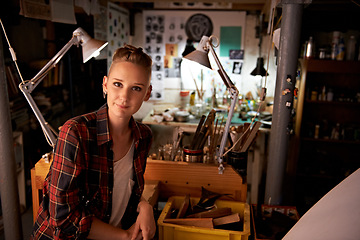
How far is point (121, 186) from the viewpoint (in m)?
1.46

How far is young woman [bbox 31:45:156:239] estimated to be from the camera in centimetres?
122

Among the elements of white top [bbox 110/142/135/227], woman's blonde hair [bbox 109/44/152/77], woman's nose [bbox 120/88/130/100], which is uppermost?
woman's blonde hair [bbox 109/44/152/77]

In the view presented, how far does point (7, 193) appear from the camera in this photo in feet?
5.72

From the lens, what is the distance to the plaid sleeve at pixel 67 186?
1204mm

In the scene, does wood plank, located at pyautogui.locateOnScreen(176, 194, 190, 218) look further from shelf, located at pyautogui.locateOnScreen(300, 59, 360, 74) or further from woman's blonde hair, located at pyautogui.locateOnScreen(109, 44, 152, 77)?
shelf, located at pyautogui.locateOnScreen(300, 59, 360, 74)

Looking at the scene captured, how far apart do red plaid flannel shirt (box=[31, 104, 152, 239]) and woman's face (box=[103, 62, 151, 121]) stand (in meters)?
0.08

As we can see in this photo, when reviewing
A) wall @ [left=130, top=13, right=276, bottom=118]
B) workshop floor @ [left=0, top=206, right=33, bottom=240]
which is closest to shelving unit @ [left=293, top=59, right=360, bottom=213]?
wall @ [left=130, top=13, right=276, bottom=118]

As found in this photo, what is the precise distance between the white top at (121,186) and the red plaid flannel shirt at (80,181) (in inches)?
1.1

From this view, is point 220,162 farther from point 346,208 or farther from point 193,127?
point 193,127

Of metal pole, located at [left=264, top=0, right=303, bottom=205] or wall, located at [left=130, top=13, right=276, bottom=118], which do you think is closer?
metal pole, located at [left=264, top=0, right=303, bottom=205]

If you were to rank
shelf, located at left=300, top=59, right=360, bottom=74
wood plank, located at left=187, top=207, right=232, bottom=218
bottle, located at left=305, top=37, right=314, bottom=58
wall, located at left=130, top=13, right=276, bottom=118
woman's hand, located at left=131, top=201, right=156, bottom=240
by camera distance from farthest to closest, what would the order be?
wall, located at left=130, top=13, right=276, bottom=118
bottle, located at left=305, top=37, right=314, bottom=58
shelf, located at left=300, top=59, right=360, bottom=74
wood plank, located at left=187, top=207, right=232, bottom=218
woman's hand, located at left=131, top=201, right=156, bottom=240

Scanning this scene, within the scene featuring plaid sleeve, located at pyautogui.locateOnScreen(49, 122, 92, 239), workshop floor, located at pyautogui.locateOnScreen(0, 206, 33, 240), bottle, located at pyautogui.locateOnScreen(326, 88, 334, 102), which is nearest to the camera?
plaid sleeve, located at pyautogui.locateOnScreen(49, 122, 92, 239)

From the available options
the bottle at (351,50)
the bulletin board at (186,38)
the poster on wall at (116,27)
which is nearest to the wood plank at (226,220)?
the bottle at (351,50)

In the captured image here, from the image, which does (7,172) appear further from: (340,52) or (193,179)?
(340,52)
